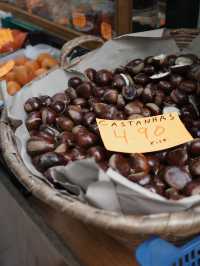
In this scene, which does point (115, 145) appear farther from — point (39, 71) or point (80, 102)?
point (39, 71)

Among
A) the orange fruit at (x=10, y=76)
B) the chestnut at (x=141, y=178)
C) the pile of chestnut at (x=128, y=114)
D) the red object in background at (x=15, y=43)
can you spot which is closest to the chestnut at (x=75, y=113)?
the pile of chestnut at (x=128, y=114)

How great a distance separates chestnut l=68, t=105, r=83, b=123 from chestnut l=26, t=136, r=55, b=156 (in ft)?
0.28

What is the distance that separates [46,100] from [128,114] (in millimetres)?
212

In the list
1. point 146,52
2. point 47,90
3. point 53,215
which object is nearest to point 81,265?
point 53,215

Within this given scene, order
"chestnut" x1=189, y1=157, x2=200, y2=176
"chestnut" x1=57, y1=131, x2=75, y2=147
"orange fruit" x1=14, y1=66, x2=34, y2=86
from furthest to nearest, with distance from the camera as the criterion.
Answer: "orange fruit" x1=14, y1=66, x2=34, y2=86 → "chestnut" x1=57, y1=131, x2=75, y2=147 → "chestnut" x1=189, y1=157, x2=200, y2=176

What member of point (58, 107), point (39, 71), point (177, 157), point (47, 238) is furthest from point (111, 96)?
point (39, 71)

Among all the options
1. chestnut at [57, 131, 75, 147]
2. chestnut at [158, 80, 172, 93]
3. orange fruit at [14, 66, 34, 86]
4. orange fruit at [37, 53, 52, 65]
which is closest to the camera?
chestnut at [57, 131, 75, 147]

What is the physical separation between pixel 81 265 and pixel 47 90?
44 cm

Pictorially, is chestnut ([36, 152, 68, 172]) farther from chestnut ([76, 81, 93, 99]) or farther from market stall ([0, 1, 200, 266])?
chestnut ([76, 81, 93, 99])

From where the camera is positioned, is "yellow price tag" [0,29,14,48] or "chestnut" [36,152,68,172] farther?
"yellow price tag" [0,29,14,48]

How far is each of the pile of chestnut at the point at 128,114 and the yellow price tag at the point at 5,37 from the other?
682 millimetres

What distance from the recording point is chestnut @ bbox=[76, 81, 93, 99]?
2.76 ft

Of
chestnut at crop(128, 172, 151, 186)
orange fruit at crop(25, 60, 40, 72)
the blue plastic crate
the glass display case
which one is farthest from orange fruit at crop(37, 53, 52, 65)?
the blue plastic crate

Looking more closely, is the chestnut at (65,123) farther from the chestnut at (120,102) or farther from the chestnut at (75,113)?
the chestnut at (120,102)
